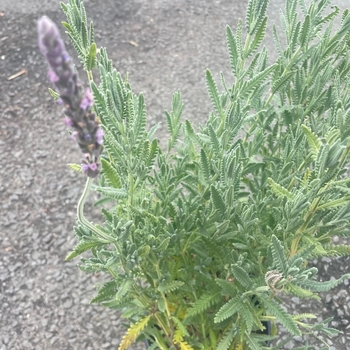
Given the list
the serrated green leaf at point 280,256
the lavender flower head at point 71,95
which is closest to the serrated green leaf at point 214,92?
the serrated green leaf at point 280,256

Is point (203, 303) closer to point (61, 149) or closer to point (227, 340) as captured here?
point (227, 340)

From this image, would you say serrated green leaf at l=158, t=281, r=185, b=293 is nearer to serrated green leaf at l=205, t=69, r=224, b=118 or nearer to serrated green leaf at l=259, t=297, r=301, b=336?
serrated green leaf at l=259, t=297, r=301, b=336

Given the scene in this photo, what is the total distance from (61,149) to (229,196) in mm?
1203

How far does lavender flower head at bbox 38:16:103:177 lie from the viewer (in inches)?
15.3

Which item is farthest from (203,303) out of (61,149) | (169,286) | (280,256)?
(61,149)

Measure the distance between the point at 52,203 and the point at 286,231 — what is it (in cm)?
109

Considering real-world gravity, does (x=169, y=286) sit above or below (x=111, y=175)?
below

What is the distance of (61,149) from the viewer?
1.88 metres

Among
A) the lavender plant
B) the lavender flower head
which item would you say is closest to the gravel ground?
the lavender plant

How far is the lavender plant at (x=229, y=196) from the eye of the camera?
0.76m

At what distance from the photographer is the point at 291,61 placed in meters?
0.91

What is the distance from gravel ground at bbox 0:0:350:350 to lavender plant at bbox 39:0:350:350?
413 mm

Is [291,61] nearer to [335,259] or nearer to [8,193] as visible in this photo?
[335,259]

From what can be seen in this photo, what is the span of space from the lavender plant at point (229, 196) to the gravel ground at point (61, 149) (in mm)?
413
